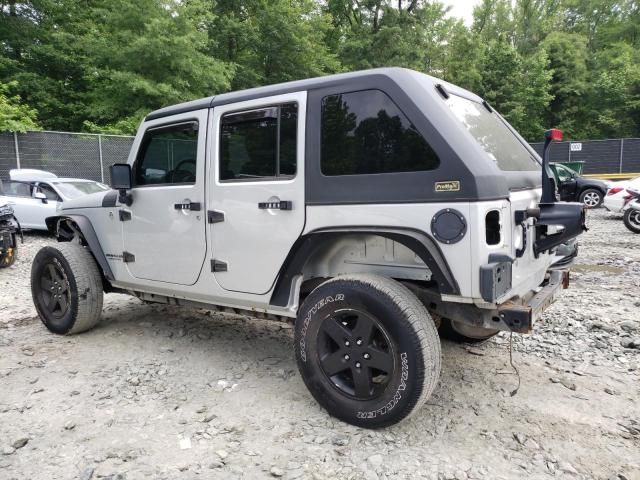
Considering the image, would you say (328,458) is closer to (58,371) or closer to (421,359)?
(421,359)

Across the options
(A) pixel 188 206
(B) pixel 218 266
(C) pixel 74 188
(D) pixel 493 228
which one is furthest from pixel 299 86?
(C) pixel 74 188

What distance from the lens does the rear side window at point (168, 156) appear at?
3684 millimetres

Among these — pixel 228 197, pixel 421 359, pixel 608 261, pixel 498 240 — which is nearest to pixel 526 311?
pixel 498 240

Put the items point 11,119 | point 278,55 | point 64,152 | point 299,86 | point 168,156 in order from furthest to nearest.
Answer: point 278,55 < point 64,152 < point 11,119 < point 168,156 < point 299,86

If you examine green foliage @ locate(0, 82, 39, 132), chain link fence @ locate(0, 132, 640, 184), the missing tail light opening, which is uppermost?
green foliage @ locate(0, 82, 39, 132)

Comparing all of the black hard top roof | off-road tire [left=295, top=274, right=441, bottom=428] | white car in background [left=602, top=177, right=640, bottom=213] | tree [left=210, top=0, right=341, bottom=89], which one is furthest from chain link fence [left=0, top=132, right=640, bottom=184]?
white car in background [left=602, top=177, right=640, bottom=213]

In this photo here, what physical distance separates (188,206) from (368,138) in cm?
160

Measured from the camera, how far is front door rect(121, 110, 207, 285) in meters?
3.61

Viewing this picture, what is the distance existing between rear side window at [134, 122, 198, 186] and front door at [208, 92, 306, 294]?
0.29m

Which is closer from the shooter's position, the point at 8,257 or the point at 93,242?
the point at 93,242

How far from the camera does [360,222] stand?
2.75 metres

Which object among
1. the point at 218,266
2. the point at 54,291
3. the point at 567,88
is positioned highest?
the point at 567,88

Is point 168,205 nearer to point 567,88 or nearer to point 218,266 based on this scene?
point 218,266

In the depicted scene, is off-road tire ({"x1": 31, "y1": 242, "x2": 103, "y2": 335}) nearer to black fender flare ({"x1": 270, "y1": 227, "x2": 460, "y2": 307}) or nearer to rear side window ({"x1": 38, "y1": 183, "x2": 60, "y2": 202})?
black fender flare ({"x1": 270, "y1": 227, "x2": 460, "y2": 307})
